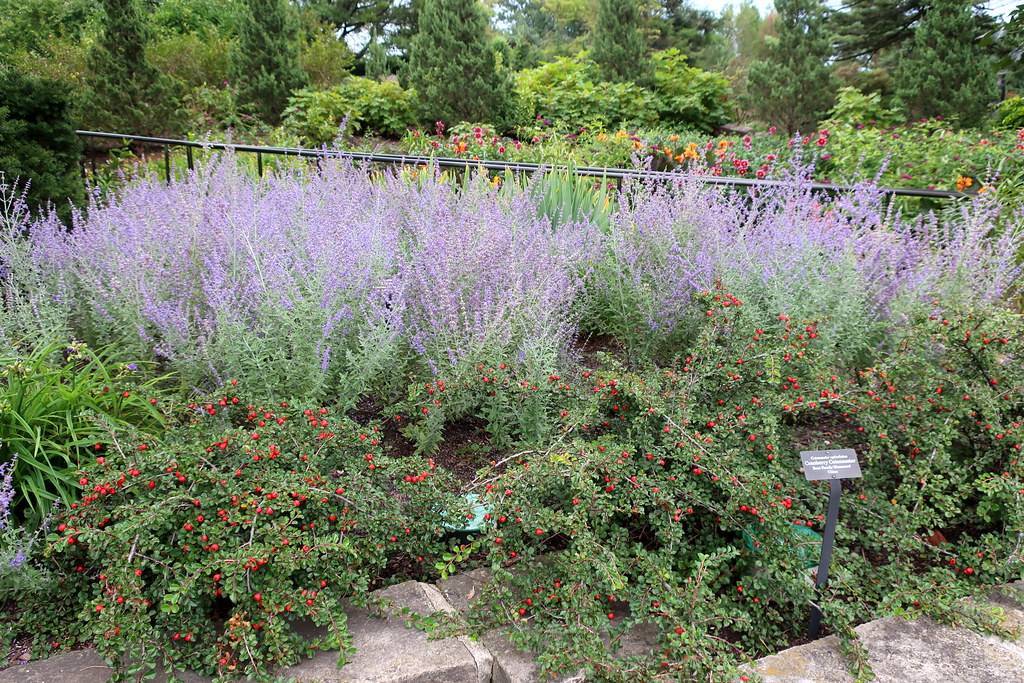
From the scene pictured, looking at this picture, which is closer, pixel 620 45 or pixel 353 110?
pixel 353 110

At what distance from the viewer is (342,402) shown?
272 cm

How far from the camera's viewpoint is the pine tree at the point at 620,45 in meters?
16.2

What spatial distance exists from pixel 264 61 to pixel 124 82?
10.3ft

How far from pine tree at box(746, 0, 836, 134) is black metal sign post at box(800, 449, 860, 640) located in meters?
14.2

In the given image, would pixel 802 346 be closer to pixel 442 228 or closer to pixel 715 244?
pixel 715 244

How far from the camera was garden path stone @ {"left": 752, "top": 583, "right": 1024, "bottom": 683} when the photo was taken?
1.83 meters

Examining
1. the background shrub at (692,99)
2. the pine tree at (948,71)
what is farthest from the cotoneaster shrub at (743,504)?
the pine tree at (948,71)

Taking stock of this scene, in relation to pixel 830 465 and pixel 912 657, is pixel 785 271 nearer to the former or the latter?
pixel 830 465

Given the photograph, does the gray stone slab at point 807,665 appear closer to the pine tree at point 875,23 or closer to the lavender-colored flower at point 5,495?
the lavender-colored flower at point 5,495

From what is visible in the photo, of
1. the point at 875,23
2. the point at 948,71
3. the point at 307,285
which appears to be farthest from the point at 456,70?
the point at 875,23

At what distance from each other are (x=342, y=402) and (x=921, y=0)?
867 inches

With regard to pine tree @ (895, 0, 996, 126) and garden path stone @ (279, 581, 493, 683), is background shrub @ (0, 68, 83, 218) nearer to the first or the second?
garden path stone @ (279, 581, 493, 683)

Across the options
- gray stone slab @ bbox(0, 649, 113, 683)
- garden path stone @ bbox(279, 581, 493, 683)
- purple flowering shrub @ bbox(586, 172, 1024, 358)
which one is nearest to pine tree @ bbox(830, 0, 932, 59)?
purple flowering shrub @ bbox(586, 172, 1024, 358)

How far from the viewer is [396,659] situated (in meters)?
1.83
